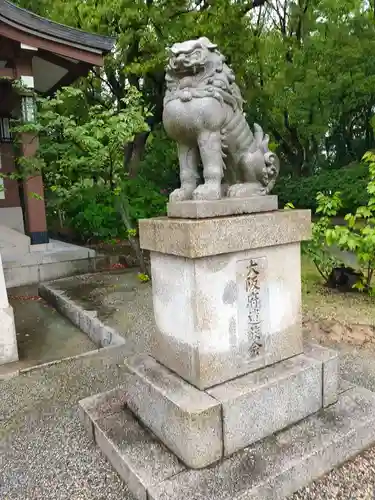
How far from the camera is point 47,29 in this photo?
732cm

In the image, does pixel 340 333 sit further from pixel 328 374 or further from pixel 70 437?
pixel 70 437

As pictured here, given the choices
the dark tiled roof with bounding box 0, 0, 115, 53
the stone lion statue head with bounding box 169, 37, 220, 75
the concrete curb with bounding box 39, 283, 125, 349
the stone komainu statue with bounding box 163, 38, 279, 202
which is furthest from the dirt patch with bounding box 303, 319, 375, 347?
the dark tiled roof with bounding box 0, 0, 115, 53

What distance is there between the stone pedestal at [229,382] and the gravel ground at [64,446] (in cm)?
9

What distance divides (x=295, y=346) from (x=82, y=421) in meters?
1.67

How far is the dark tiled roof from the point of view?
7.07 m

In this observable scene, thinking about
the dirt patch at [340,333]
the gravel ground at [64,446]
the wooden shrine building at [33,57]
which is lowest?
the gravel ground at [64,446]

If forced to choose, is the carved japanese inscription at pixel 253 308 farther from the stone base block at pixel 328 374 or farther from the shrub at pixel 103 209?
the shrub at pixel 103 209

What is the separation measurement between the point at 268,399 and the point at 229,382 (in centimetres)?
26

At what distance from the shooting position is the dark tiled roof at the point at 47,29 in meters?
7.07

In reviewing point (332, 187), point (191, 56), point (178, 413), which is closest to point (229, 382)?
point (178, 413)

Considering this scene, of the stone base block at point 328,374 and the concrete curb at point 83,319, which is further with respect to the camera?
the concrete curb at point 83,319

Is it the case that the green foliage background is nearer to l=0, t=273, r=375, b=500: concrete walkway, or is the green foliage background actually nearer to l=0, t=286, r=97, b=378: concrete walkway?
l=0, t=286, r=97, b=378: concrete walkway

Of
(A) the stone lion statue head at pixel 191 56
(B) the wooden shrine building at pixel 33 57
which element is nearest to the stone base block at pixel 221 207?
(A) the stone lion statue head at pixel 191 56

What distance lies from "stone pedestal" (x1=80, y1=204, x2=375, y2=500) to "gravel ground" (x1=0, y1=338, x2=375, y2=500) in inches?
3.7
